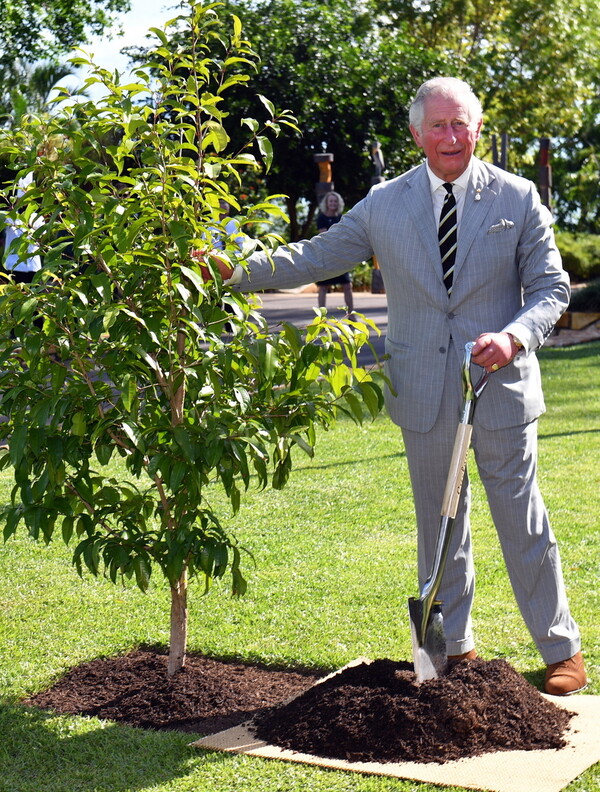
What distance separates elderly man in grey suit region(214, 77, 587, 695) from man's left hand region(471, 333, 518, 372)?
0.53 ft

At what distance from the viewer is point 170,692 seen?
4234mm

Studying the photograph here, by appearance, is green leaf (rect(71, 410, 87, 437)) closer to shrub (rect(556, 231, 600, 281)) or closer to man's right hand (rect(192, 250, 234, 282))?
man's right hand (rect(192, 250, 234, 282))

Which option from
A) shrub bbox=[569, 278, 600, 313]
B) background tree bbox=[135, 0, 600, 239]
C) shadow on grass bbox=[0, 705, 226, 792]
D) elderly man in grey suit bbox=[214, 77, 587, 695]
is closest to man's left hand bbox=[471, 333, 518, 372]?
elderly man in grey suit bbox=[214, 77, 587, 695]

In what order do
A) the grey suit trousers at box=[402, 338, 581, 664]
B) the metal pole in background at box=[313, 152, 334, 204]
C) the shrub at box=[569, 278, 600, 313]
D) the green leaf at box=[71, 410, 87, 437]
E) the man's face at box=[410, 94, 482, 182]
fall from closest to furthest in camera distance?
1. the green leaf at box=[71, 410, 87, 437]
2. the man's face at box=[410, 94, 482, 182]
3. the grey suit trousers at box=[402, 338, 581, 664]
4. the shrub at box=[569, 278, 600, 313]
5. the metal pole in background at box=[313, 152, 334, 204]

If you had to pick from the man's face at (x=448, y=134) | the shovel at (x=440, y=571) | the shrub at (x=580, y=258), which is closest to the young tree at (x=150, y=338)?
the shovel at (x=440, y=571)

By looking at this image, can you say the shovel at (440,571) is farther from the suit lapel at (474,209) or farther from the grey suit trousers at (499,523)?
the suit lapel at (474,209)

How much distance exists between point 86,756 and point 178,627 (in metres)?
0.70

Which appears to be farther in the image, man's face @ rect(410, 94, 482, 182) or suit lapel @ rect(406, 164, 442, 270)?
suit lapel @ rect(406, 164, 442, 270)

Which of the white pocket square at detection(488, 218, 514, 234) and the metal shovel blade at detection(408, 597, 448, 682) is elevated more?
the white pocket square at detection(488, 218, 514, 234)

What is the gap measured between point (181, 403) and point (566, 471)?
4.61 metres

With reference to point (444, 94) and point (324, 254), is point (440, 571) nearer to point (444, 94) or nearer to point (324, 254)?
point (324, 254)

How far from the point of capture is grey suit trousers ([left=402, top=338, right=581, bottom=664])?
406 centimetres

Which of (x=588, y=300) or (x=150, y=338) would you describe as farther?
(x=588, y=300)

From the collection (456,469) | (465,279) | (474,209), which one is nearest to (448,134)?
(474,209)
